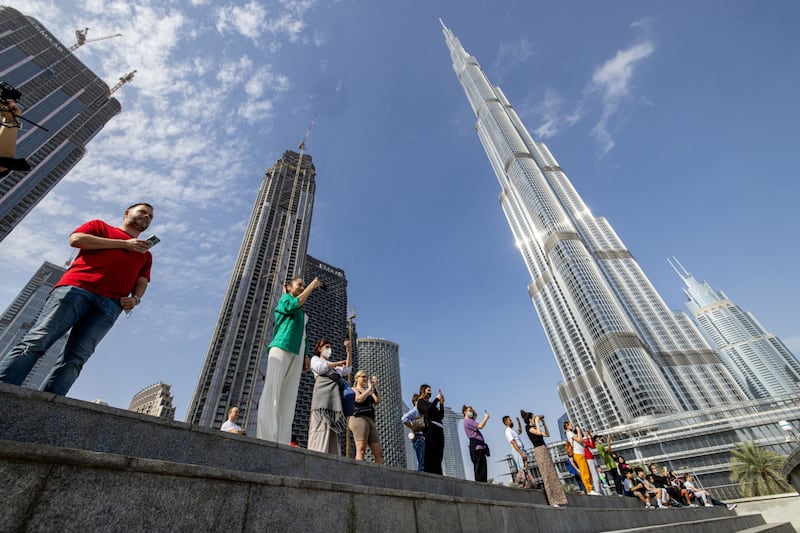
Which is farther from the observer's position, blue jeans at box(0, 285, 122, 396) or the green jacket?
the green jacket

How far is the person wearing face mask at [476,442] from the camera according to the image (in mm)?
6949

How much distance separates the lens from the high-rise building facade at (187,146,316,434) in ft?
223

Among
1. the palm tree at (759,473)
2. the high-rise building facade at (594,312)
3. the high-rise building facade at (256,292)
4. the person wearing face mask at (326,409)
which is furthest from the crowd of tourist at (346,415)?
the high-rise building facade at (594,312)

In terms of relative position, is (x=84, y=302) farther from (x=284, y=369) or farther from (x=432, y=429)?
(x=432, y=429)

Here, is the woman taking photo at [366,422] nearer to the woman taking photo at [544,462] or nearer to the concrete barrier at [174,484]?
the concrete barrier at [174,484]

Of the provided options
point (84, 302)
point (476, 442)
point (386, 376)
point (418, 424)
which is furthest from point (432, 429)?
point (386, 376)

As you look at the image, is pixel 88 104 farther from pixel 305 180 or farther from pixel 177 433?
pixel 177 433

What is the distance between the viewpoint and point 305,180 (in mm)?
104938

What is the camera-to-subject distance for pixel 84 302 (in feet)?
10.4

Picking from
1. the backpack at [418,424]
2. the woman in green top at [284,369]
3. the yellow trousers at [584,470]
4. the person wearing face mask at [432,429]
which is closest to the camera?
the woman in green top at [284,369]

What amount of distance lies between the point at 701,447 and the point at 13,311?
741 ft

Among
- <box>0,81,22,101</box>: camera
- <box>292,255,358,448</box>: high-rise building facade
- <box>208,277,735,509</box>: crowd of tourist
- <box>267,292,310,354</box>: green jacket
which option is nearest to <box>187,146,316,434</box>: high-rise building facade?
<box>292,255,358,448</box>: high-rise building facade

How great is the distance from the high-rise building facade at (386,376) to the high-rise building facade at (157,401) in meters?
60.2

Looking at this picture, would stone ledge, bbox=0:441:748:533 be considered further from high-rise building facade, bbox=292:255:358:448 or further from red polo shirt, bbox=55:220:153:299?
high-rise building facade, bbox=292:255:358:448
